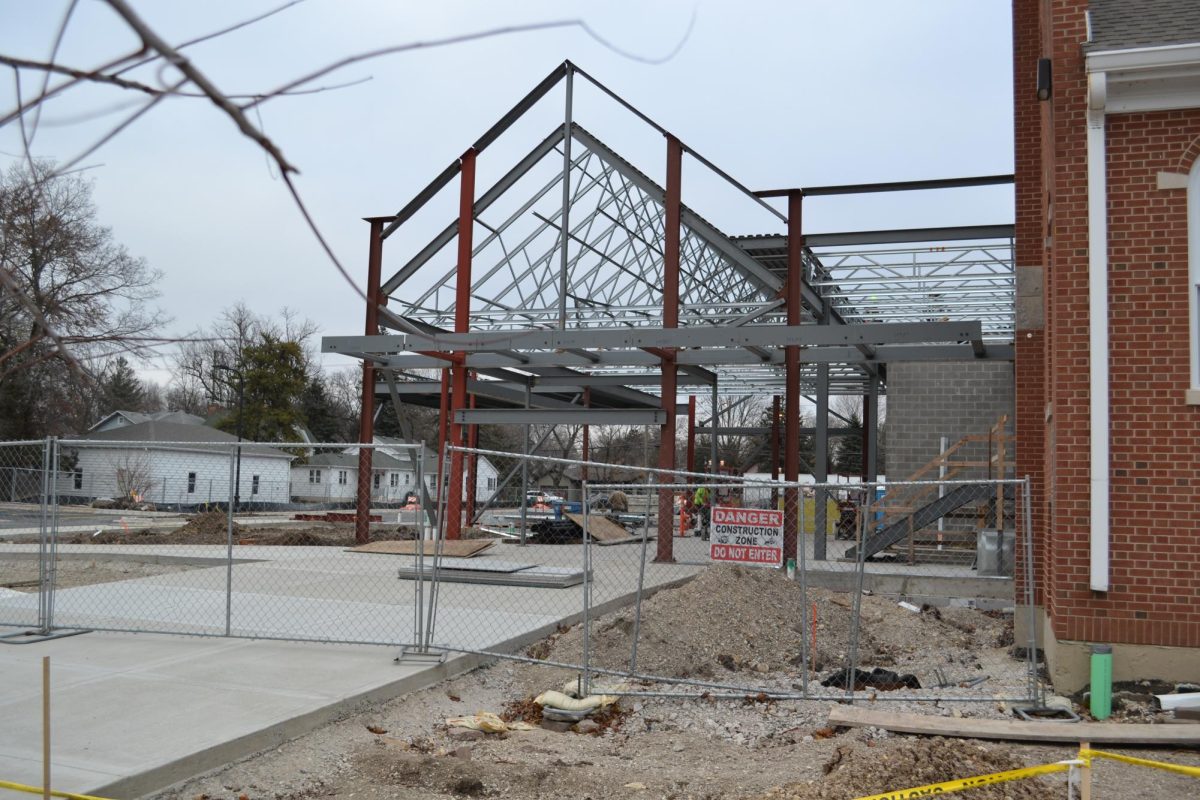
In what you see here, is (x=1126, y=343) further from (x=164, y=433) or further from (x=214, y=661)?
(x=164, y=433)

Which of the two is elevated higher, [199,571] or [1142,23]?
[1142,23]

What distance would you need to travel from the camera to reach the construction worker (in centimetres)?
2605

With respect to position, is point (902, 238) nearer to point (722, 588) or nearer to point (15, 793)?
point (722, 588)

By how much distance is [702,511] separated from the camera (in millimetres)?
27656

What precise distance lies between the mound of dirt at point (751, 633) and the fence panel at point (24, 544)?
535cm

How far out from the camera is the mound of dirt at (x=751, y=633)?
1164cm

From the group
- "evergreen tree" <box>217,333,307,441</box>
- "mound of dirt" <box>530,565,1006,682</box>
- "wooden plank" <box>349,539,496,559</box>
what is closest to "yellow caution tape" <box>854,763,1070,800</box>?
"mound of dirt" <box>530,565,1006,682</box>

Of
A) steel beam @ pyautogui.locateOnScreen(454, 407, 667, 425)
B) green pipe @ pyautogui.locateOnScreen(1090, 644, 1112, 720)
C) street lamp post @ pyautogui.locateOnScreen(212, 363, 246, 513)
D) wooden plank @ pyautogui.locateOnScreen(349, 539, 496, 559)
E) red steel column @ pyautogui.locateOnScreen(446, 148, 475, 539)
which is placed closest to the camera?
green pipe @ pyautogui.locateOnScreen(1090, 644, 1112, 720)

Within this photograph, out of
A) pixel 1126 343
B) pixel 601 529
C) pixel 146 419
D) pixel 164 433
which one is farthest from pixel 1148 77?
pixel 146 419

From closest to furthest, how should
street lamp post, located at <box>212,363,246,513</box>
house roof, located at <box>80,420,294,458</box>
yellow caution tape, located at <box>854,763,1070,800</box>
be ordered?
yellow caution tape, located at <box>854,763,1070,800</box> → street lamp post, located at <box>212,363,246,513</box> → house roof, located at <box>80,420,294,458</box>

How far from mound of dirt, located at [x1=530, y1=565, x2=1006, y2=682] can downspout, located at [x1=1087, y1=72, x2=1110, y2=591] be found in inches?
136

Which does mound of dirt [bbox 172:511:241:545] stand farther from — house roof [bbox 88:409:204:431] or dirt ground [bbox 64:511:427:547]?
house roof [bbox 88:409:204:431]

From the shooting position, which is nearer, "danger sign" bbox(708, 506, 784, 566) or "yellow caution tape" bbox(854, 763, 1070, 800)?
"yellow caution tape" bbox(854, 763, 1070, 800)

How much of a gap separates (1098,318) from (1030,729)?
12.5 feet
